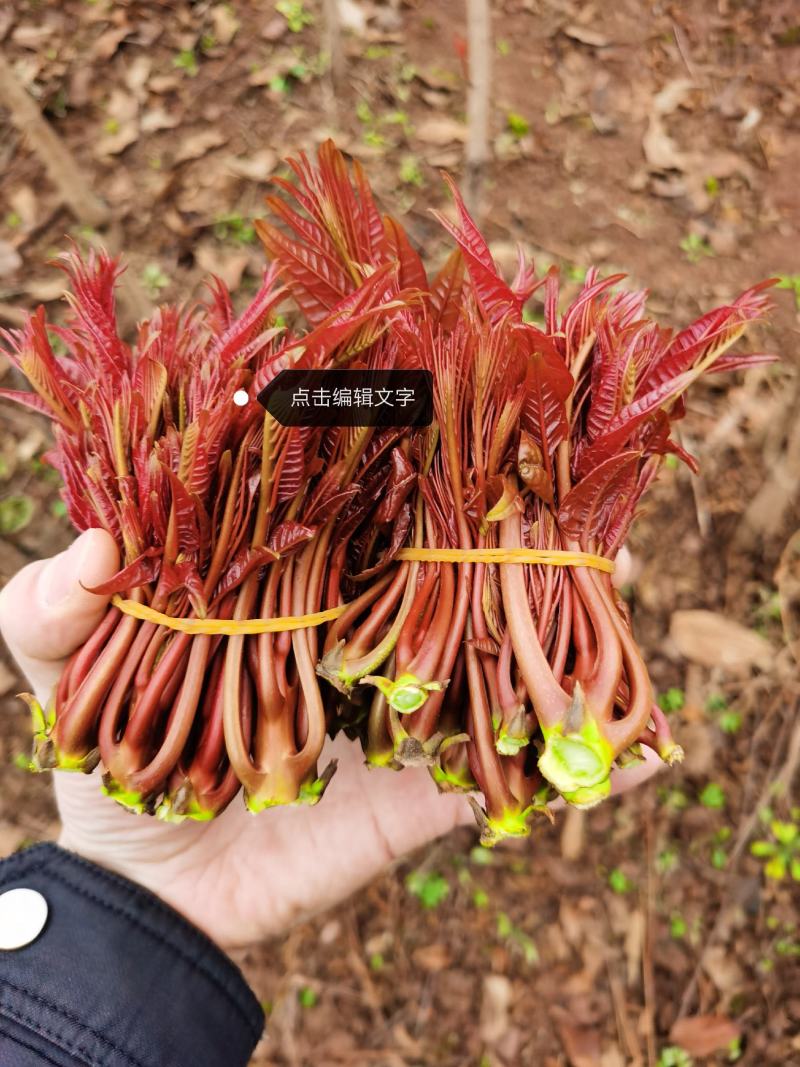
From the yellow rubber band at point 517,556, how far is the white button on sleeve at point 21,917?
1086 mm

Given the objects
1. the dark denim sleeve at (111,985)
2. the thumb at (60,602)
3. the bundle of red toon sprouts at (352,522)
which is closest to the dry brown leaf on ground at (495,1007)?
the dark denim sleeve at (111,985)

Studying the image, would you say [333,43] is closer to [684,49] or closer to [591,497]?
[684,49]

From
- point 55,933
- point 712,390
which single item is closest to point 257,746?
point 55,933

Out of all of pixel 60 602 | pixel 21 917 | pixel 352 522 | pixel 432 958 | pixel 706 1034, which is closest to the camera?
pixel 60 602

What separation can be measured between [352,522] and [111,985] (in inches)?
41.4

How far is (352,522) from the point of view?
4.73 ft

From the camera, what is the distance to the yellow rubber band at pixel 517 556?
131 cm

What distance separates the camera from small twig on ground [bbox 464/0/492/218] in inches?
72.9

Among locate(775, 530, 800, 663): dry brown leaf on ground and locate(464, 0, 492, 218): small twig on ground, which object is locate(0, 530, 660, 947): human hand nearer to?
locate(775, 530, 800, 663): dry brown leaf on ground

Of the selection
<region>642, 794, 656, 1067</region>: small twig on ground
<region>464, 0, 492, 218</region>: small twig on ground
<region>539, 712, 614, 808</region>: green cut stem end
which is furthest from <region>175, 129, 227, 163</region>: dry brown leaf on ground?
<region>642, 794, 656, 1067</region>: small twig on ground

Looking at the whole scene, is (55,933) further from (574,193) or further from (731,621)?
(574,193)

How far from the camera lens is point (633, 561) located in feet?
8.49

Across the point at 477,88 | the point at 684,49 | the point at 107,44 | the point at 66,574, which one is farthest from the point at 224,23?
the point at 66,574

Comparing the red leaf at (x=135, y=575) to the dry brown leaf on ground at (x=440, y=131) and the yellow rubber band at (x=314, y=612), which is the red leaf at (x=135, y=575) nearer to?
the yellow rubber band at (x=314, y=612)
